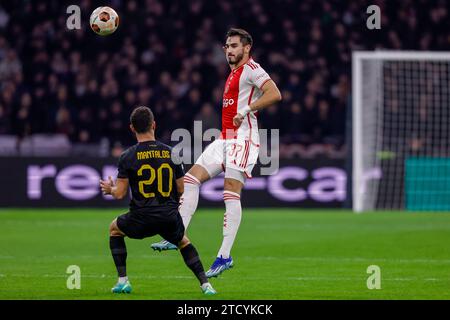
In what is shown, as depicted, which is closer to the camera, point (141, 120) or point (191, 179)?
point (141, 120)

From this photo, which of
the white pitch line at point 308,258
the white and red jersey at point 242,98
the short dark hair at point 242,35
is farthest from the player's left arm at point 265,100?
the white pitch line at point 308,258

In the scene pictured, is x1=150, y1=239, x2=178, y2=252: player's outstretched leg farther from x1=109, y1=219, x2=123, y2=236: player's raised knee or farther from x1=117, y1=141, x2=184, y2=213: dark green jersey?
x1=117, y1=141, x2=184, y2=213: dark green jersey

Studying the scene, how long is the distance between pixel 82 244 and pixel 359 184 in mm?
7391

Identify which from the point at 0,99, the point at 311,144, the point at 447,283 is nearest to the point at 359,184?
the point at 311,144

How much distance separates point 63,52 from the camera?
23969 mm

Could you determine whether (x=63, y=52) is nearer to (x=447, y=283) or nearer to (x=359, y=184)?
(x=359, y=184)

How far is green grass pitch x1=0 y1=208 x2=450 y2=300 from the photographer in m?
9.12

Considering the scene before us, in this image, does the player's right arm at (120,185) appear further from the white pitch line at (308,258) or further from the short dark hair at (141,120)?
the white pitch line at (308,258)

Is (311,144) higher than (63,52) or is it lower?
lower

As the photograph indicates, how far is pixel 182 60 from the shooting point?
23.9 meters

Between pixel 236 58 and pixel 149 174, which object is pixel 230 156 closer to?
pixel 236 58

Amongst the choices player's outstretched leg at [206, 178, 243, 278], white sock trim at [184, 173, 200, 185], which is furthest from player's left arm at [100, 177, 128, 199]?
white sock trim at [184, 173, 200, 185]

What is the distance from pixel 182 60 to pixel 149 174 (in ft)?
51.8

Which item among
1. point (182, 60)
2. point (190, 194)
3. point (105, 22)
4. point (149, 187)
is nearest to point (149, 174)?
point (149, 187)
